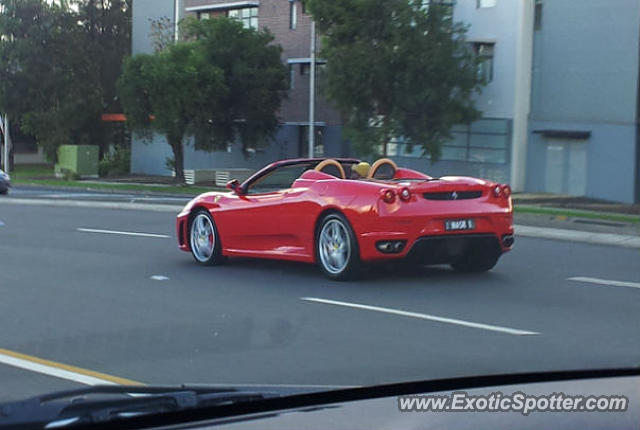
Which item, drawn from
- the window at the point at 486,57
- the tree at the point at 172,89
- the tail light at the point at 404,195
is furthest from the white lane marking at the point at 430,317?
the tree at the point at 172,89

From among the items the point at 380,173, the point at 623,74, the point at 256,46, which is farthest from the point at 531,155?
the point at 380,173

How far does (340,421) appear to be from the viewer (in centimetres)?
308

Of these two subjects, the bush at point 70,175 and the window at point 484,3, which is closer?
the window at point 484,3

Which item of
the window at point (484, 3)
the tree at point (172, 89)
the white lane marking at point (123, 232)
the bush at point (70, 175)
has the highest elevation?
the window at point (484, 3)

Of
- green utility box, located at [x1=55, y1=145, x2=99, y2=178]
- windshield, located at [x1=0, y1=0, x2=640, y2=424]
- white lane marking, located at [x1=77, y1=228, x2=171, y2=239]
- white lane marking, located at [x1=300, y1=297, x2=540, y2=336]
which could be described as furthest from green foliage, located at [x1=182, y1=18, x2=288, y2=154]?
white lane marking, located at [x1=300, y1=297, x2=540, y2=336]

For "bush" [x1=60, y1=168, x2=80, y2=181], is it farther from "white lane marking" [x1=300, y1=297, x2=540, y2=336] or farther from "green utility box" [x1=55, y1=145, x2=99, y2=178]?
"white lane marking" [x1=300, y1=297, x2=540, y2=336]

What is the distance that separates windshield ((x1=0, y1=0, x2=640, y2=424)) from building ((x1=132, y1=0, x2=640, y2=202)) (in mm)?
78

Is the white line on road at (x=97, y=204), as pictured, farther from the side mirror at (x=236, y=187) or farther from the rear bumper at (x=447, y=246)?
the rear bumper at (x=447, y=246)

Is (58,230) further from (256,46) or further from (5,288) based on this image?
(256,46)

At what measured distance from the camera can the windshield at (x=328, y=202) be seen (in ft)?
25.3

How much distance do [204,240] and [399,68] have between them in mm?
23810

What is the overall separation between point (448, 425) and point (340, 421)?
1.04 feet

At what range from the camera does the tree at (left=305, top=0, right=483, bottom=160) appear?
117 feet

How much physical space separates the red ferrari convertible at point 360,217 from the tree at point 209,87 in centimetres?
2978
